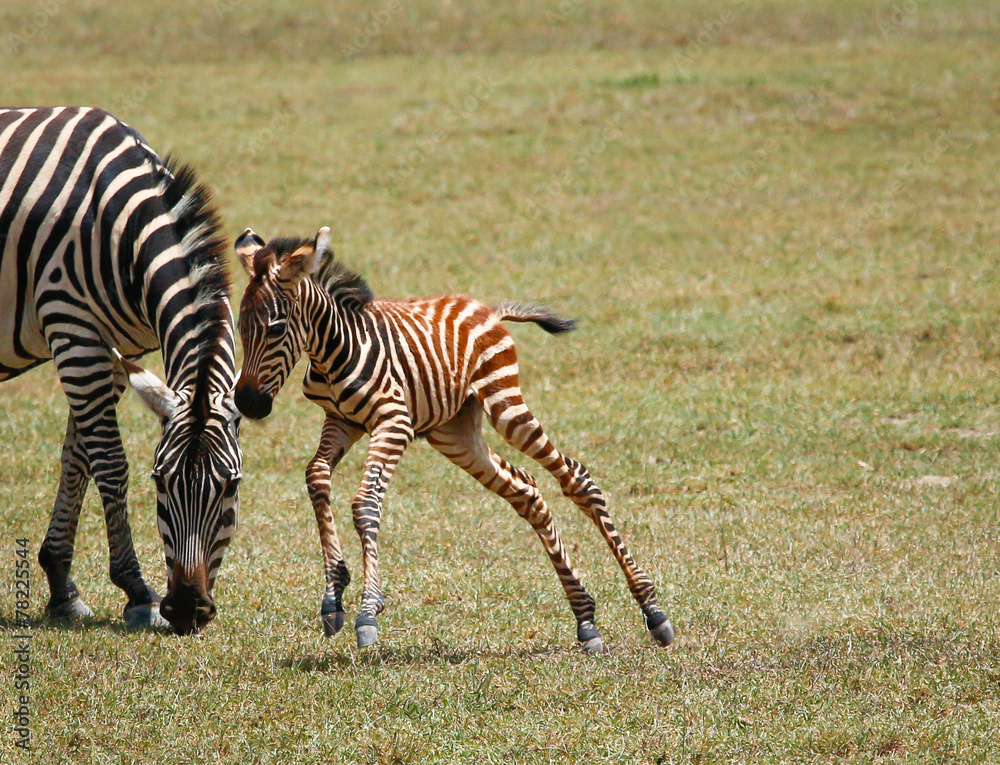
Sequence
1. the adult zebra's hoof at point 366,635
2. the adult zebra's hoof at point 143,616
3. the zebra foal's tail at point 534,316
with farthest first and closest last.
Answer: the zebra foal's tail at point 534,316, the adult zebra's hoof at point 143,616, the adult zebra's hoof at point 366,635

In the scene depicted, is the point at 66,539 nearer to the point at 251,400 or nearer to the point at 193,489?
the point at 193,489

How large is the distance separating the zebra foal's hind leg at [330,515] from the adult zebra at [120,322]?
0.46 meters

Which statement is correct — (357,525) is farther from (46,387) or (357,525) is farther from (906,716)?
(46,387)

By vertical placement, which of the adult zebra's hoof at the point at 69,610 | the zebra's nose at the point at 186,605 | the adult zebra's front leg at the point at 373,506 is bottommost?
the adult zebra's hoof at the point at 69,610

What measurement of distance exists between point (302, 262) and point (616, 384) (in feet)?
24.6

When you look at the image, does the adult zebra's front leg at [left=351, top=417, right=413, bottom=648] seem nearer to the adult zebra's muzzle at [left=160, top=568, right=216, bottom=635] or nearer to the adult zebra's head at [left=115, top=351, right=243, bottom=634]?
the adult zebra's head at [left=115, top=351, right=243, bottom=634]

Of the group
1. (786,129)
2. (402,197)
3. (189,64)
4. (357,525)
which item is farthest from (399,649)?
(189,64)

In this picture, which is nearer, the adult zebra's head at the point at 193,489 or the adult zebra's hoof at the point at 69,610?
the adult zebra's head at the point at 193,489

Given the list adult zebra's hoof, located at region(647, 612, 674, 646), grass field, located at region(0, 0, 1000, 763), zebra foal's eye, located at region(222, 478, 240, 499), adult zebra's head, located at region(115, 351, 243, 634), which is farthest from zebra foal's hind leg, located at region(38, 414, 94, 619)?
adult zebra's hoof, located at region(647, 612, 674, 646)

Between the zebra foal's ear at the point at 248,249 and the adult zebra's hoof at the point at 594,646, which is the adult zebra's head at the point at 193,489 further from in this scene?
the adult zebra's hoof at the point at 594,646

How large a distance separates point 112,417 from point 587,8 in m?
27.4

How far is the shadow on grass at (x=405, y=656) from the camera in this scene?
659cm

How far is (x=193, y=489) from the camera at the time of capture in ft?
21.1

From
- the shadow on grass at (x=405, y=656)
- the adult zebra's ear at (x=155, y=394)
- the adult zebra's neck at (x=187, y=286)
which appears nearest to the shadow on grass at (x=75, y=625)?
the shadow on grass at (x=405, y=656)
